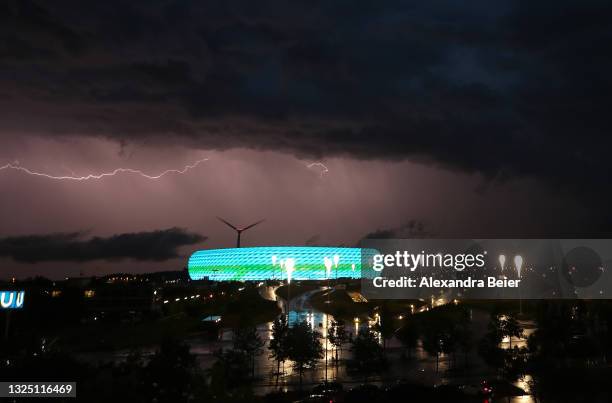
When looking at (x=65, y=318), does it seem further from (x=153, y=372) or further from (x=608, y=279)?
(x=608, y=279)

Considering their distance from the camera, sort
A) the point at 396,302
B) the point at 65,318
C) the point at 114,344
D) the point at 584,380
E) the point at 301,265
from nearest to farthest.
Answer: the point at 584,380
the point at 114,344
the point at 65,318
the point at 396,302
the point at 301,265

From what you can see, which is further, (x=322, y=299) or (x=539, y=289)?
(x=322, y=299)

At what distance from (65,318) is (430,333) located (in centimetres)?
5119

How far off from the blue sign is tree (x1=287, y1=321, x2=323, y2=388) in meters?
21.7

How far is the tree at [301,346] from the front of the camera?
3431 centimetres

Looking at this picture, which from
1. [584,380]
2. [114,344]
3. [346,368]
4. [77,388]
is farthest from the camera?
[114,344]

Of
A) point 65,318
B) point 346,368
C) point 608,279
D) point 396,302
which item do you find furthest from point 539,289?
point 65,318

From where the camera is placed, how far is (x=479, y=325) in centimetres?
6009

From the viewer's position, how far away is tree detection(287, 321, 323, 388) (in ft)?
113

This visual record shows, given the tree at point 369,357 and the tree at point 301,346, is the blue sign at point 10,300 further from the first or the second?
the tree at point 369,357

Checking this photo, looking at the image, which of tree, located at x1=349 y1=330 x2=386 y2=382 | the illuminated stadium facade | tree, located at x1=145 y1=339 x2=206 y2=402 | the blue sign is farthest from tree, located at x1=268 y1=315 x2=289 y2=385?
the illuminated stadium facade

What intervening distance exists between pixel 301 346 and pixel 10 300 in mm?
23649

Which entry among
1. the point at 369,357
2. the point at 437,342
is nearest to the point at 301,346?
the point at 369,357

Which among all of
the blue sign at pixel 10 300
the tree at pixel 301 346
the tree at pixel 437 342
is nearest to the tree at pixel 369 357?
the tree at pixel 301 346
